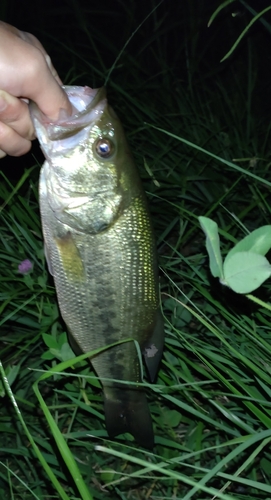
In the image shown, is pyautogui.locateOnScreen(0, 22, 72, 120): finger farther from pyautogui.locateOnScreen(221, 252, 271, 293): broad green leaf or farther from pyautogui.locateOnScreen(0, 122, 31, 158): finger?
pyautogui.locateOnScreen(221, 252, 271, 293): broad green leaf

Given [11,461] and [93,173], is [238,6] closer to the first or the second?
[93,173]

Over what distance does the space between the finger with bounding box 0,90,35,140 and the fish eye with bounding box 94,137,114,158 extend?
8.9 inches

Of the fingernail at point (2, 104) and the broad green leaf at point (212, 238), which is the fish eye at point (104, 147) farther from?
the broad green leaf at point (212, 238)

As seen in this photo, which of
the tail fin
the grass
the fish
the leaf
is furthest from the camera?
the leaf

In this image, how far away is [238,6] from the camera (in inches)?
161

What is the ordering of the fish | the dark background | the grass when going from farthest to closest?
1. the dark background
2. the grass
3. the fish

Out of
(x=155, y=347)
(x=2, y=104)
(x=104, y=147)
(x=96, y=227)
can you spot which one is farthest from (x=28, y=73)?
(x=155, y=347)

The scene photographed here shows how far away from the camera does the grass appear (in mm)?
1949

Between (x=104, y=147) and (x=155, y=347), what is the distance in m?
0.68

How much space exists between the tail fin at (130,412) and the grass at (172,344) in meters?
0.08

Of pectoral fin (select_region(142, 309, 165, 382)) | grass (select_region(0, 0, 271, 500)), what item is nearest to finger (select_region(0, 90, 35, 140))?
grass (select_region(0, 0, 271, 500))

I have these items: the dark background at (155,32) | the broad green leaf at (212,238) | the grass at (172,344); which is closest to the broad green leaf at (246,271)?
the broad green leaf at (212,238)

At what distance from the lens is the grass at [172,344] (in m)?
1.95

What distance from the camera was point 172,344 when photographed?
7.61 ft
